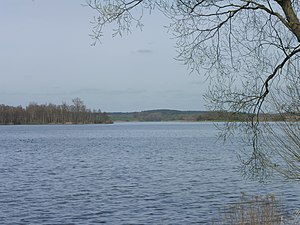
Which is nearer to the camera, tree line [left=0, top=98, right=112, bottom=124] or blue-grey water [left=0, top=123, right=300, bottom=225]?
blue-grey water [left=0, top=123, right=300, bottom=225]

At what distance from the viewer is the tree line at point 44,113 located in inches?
6088

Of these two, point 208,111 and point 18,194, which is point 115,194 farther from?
point 208,111

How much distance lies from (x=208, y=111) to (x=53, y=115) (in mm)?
155102

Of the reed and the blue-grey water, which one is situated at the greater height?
the reed

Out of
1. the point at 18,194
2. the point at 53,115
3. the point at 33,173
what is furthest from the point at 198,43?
the point at 53,115

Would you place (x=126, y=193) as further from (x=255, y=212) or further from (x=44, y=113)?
(x=44, y=113)

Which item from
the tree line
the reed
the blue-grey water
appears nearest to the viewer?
the reed

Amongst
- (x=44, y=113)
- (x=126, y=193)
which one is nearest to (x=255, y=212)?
(x=126, y=193)

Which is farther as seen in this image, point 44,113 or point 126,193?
point 44,113

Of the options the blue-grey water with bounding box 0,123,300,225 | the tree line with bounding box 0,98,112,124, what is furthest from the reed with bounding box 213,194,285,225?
the tree line with bounding box 0,98,112,124

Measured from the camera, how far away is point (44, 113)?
159m

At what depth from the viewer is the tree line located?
507 ft

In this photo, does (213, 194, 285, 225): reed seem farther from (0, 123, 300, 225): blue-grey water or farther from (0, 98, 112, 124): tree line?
(0, 98, 112, 124): tree line

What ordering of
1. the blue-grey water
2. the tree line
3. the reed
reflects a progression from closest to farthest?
the reed < the blue-grey water < the tree line
